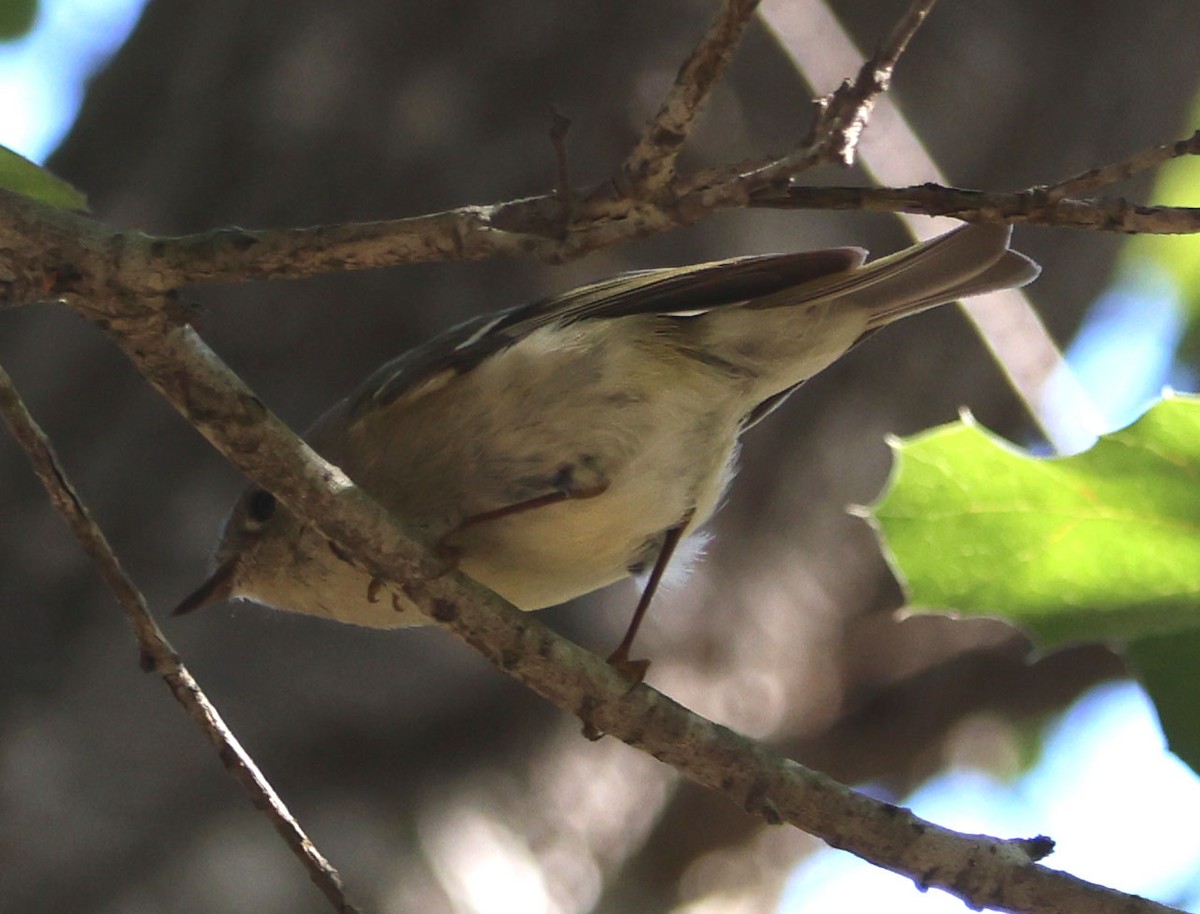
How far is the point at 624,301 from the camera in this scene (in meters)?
2.08

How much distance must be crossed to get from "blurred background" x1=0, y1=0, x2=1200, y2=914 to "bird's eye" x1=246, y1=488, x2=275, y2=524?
433 millimetres

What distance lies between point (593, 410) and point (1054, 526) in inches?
30.1

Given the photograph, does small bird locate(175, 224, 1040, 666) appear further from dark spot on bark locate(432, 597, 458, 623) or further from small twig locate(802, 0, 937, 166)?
small twig locate(802, 0, 937, 166)

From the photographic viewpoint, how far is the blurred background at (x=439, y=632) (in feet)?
8.01

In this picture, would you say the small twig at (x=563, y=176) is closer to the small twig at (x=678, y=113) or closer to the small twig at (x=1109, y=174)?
the small twig at (x=678, y=113)

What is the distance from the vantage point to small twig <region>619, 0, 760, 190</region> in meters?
1.10

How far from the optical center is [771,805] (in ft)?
4.94

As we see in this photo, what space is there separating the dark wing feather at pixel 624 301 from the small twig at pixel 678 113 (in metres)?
0.88

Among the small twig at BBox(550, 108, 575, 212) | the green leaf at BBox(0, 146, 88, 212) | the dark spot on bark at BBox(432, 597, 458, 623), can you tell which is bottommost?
the dark spot on bark at BBox(432, 597, 458, 623)

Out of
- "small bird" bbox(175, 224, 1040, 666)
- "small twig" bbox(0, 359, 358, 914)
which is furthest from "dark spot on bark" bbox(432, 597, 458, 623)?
"small bird" bbox(175, 224, 1040, 666)

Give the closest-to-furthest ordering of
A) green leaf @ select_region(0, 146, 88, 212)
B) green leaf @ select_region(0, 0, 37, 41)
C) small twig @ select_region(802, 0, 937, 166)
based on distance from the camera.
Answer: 1. small twig @ select_region(802, 0, 937, 166)
2. green leaf @ select_region(0, 146, 88, 212)
3. green leaf @ select_region(0, 0, 37, 41)

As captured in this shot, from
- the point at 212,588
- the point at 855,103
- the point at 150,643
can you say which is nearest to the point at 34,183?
the point at 150,643

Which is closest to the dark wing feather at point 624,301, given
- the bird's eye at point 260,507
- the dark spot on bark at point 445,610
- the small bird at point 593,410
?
the small bird at point 593,410

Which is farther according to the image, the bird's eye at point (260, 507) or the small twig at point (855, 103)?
the bird's eye at point (260, 507)
